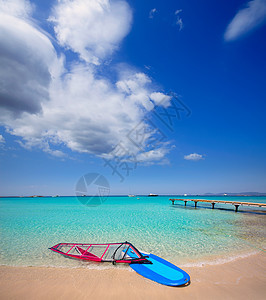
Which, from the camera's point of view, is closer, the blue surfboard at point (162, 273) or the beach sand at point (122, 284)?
the beach sand at point (122, 284)

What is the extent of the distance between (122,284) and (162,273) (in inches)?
64.8

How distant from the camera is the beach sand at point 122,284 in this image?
5239mm

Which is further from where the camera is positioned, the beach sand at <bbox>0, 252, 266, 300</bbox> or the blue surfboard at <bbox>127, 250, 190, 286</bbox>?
the blue surfboard at <bbox>127, 250, 190, 286</bbox>

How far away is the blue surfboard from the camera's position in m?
5.79

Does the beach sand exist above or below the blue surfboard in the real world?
below

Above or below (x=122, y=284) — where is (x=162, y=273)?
above

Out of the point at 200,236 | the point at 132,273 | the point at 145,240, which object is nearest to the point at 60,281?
the point at 132,273

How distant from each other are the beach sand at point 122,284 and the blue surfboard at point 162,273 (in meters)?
0.17

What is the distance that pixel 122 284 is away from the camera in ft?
19.4

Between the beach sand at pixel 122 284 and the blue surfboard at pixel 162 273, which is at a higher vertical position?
the blue surfboard at pixel 162 273

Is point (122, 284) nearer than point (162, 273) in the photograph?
A: Yes

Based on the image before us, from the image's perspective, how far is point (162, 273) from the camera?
6297 millimetres

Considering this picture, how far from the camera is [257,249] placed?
984 cm

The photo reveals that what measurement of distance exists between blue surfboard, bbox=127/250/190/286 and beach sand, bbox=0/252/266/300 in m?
0.17
